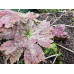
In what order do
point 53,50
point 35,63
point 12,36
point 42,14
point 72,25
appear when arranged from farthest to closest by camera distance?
point 42,14
point 72,25
point 53,50
point 12,36
point 35,63

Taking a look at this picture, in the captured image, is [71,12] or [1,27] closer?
[1,27]

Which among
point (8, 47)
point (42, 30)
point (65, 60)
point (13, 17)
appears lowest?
point (65, 60)

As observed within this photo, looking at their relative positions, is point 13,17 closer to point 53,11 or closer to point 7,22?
point 7,22

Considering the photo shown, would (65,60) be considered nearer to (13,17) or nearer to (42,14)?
(13,17)

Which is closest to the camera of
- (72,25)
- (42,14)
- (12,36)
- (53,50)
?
(12,36)

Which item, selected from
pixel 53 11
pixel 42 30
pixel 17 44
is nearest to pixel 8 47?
pixel 17 44

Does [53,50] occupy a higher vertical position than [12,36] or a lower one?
lower

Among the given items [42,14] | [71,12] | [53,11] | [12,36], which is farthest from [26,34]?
[71,12]
